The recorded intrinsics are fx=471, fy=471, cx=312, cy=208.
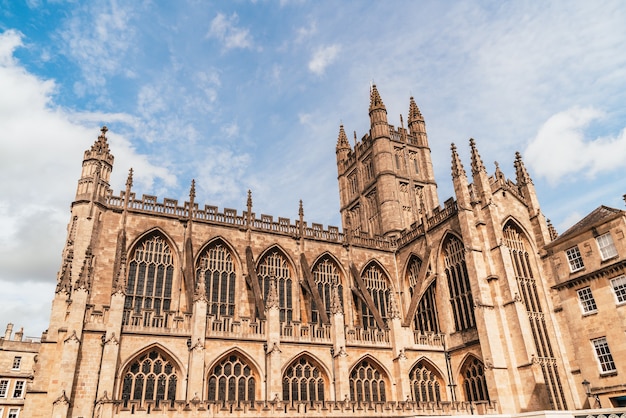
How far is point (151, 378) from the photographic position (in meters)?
20.8

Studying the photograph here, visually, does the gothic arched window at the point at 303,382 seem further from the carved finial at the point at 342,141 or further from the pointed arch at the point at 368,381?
the carved finial at the point at 342,141

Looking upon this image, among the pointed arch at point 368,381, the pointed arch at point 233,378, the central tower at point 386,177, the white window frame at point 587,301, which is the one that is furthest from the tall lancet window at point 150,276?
the white window frame at point 587,301

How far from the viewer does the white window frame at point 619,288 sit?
2195 cm

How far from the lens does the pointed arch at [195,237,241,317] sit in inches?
1048

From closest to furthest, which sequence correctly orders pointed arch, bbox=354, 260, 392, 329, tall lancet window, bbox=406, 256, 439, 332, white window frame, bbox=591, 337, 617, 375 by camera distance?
white window frame, bbox=591, 337, 617, 375 → tall lancet window, bbox=406, 256, 439, 332 → pointed arch, bbox=354, 260, 392, 329

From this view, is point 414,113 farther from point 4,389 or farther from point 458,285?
point 4,389

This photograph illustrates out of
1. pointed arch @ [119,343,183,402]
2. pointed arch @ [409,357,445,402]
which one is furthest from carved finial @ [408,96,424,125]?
pointed arch @ [119,343,183,402]

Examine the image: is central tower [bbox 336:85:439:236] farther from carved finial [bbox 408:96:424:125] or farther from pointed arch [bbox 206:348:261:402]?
pointed arch [bbox 206:348:261:402]

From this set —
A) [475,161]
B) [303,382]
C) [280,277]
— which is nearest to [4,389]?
[280,277]

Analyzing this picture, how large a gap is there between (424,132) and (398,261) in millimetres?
15770

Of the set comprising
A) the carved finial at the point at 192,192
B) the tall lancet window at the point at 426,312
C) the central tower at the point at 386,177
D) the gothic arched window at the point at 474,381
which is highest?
the central tower at the point at 386,177

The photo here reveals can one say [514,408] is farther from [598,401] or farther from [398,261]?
[398,261]

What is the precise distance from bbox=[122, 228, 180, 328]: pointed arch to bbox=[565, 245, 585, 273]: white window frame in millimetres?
21188

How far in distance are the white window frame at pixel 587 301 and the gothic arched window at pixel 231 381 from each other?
665 inches
